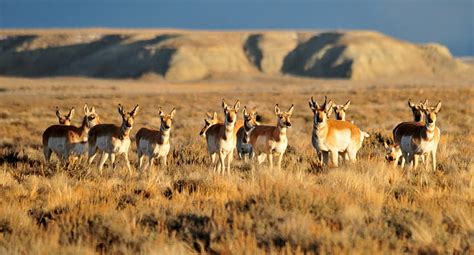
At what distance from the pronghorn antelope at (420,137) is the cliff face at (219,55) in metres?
117

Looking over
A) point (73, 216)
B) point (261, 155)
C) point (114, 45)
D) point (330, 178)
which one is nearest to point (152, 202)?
point (73, 216)

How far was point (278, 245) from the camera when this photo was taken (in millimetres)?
7211

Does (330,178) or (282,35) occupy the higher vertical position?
(282,35)

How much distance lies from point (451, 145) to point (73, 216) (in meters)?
12.7

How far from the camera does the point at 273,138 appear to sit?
43.5 feet

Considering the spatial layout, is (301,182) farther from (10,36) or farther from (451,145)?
(10,36)

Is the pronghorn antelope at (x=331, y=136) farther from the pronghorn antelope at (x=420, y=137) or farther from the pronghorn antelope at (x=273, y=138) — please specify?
the pronghorn antelope at (x=420, y=137)

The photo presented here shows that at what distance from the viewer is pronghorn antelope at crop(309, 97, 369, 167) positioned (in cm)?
1288

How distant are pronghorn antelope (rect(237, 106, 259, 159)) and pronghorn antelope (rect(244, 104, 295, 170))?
32 centimetres

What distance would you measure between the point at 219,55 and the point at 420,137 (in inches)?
5040

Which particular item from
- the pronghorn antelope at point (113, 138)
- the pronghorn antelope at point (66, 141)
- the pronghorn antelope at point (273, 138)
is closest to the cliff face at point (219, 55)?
the pronghorn antelope at point (66, 141)

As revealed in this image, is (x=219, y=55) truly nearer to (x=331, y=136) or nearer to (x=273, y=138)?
(x=273, y=138)

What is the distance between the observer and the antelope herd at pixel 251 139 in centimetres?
1288

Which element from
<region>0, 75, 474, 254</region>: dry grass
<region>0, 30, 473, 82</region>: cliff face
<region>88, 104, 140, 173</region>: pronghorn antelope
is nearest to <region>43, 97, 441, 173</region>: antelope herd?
<region>88, 104, 140, 173</region>: pronghorn antelope
